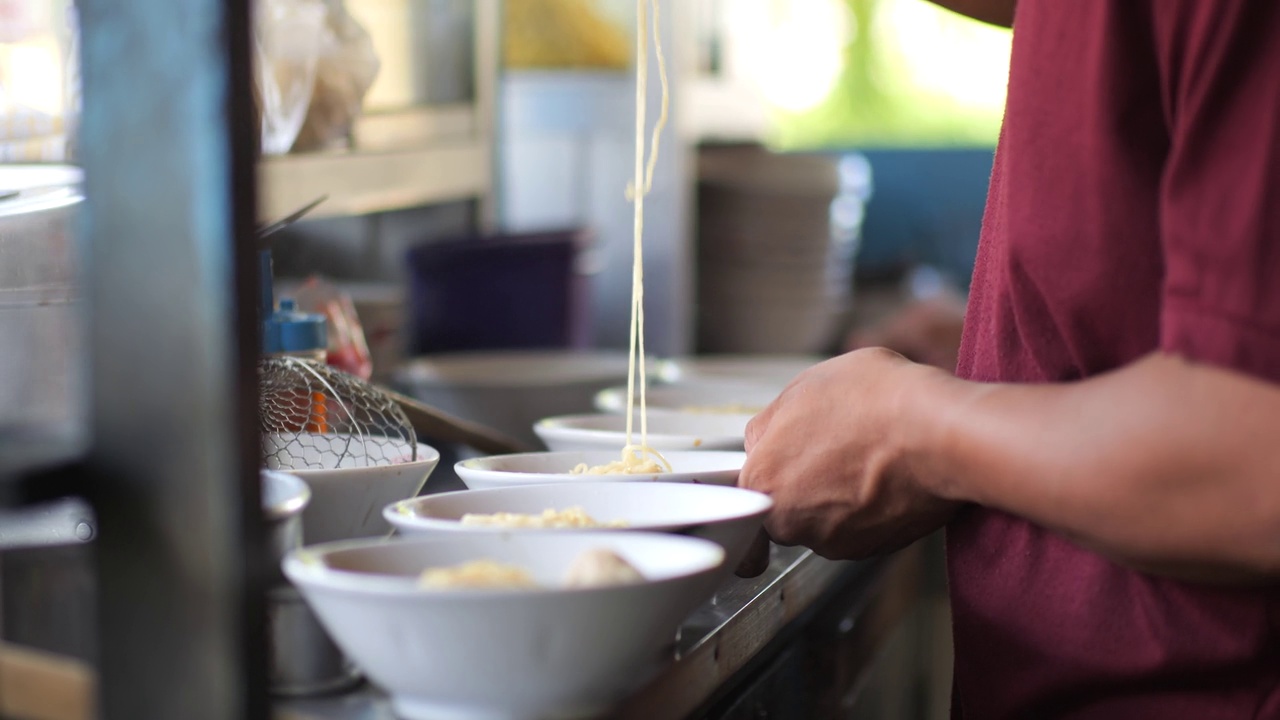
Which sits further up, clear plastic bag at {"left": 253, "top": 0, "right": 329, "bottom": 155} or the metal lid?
clear plastic bag at {"left": 253, "top": 0, "right": 329, "bottom": 155}

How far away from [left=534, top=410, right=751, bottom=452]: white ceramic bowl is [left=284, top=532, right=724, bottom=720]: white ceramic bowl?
439mm

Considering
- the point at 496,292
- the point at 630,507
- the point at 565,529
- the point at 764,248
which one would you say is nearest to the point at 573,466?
the point at 630,507

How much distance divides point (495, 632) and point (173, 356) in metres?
0.23

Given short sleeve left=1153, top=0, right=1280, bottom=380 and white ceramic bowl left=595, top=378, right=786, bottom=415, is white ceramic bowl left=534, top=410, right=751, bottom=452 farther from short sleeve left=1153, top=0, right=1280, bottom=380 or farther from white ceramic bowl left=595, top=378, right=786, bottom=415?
short sleeve left=1153, top=0, right=1280, bottom=380

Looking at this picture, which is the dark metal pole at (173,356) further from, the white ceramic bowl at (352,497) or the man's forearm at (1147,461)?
the man's forearm at (1147,461)

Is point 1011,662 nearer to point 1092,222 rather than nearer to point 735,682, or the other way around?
point 735,682

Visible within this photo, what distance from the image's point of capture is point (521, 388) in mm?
1754

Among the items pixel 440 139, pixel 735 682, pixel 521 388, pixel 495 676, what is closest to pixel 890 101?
pixel 440 139

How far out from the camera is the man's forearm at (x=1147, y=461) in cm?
79

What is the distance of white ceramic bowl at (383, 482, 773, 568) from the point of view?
884mm

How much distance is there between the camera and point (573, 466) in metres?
1.16

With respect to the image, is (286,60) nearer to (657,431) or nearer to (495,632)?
(657,431)

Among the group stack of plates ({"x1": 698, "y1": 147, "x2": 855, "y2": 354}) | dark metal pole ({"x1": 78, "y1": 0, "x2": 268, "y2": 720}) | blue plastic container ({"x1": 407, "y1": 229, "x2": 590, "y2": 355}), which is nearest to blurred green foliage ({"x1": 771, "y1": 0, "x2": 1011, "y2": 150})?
stack of plates ({"x1": 698, "y1": 147, "x2": 855, "y2": 354})

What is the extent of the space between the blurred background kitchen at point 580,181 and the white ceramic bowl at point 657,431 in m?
0.35
